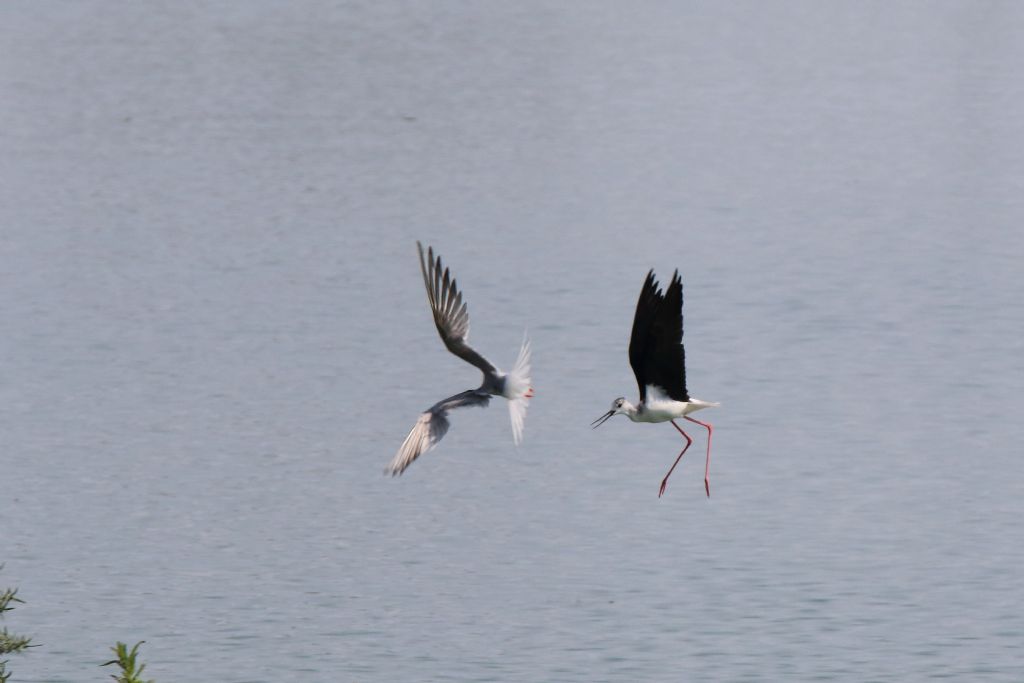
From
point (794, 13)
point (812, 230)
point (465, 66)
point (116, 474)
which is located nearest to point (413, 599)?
point (116, 474)

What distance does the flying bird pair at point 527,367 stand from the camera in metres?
12.1

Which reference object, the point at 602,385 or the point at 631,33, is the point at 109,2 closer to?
the point at 631,33

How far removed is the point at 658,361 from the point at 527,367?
4.22ft

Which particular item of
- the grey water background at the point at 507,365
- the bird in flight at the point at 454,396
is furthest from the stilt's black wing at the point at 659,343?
the grey water background at the point at 507,365

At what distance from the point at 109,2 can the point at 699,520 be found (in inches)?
1564

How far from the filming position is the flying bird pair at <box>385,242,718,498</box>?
39.7 ft

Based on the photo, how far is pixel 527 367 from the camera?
11906 mm

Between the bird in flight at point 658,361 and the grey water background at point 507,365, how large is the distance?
3.30 m

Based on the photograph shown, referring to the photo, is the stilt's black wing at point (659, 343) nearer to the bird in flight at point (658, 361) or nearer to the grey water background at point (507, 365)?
the bird in flight at point (658, 361)

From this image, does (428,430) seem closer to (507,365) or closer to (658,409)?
(658,409)

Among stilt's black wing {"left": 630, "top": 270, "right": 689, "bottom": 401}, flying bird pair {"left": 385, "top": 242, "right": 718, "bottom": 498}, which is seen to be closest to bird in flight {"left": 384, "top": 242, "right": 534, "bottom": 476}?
flying bird pair {"left": 385, "top": 242, "right": 718, "bottom": 498}

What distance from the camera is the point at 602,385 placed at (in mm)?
22547

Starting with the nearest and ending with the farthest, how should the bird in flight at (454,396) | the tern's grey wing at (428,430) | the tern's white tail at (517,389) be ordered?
the tern's white tail at (517,389) < the bird in flight at (454,396) < the tern's grey wing at (428,430)

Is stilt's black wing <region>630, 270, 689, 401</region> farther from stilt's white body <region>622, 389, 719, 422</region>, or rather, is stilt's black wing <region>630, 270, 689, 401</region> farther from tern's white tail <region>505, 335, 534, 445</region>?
tern's white tail <region>505, 335, 534, 445</region>
